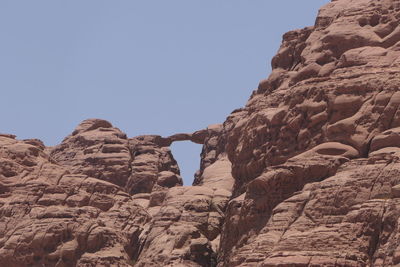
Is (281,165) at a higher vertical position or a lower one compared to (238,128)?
lower

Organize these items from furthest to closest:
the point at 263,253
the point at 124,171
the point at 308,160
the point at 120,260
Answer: the point at 124,171 < the point at 120,260 < the point at 308,160 < the point at 263,253

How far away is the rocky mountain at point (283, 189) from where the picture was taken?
50.9 m

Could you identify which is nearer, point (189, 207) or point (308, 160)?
point (308, 160)

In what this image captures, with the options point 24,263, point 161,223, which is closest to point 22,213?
point 24,263

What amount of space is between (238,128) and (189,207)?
19.7 feet

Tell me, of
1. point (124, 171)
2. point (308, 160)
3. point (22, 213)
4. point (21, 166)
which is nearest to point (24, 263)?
point (22, 213)

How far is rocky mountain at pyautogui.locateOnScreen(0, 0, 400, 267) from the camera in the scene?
50.9m

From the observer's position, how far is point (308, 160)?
191ft

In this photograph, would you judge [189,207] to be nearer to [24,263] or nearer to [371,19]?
[24,263]

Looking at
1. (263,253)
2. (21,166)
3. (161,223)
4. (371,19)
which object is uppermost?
(371,19)

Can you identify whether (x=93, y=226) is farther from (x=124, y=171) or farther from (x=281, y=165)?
(x=124, y=171)

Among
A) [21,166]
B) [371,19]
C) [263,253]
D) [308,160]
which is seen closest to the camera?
[263,253]

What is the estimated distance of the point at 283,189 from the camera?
58625 mm

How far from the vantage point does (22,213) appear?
245 feet
